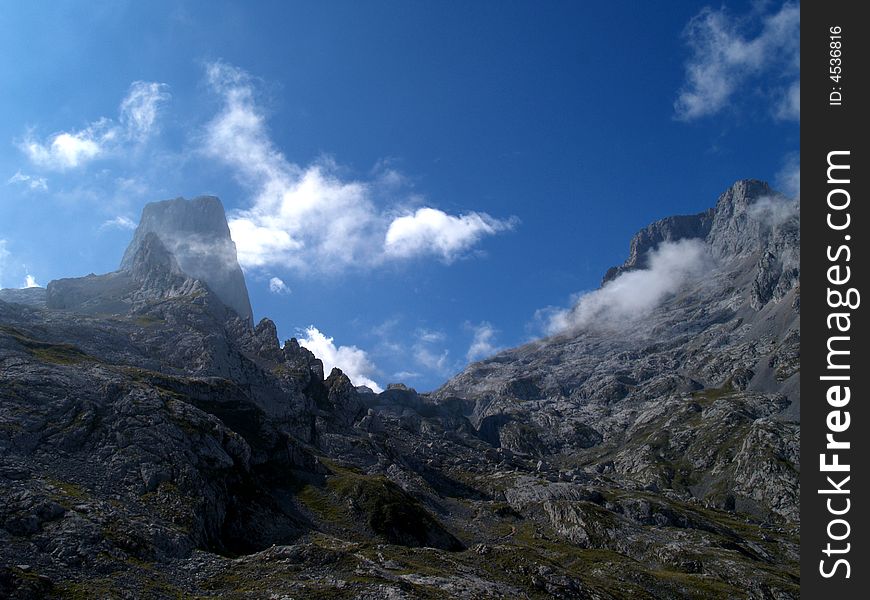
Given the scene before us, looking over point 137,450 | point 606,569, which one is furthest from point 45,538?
point 606,569

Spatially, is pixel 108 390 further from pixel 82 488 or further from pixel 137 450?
pixel 82 488

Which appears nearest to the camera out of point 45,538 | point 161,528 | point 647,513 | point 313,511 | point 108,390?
point 45,538

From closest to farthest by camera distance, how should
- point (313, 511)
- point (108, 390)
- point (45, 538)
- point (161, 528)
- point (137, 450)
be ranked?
point (45, 538) → point (161, 528) → point (137, 450) → point (108, 390) → point (313, 511)
